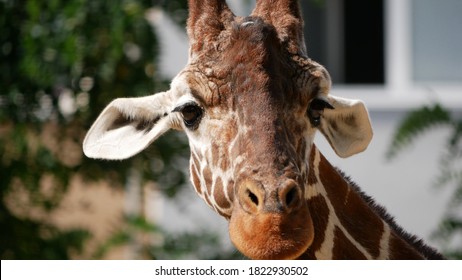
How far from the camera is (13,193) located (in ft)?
22.3

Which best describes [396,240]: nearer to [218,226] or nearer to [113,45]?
[113,45]

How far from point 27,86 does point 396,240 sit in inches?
139

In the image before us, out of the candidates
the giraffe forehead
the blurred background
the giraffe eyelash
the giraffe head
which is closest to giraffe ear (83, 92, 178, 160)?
the giraffe head

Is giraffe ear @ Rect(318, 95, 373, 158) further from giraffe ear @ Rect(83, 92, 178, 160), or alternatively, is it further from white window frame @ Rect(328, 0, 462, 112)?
white window frame @ Rect(328, 0, 462, 112)

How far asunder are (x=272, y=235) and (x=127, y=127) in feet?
3.02

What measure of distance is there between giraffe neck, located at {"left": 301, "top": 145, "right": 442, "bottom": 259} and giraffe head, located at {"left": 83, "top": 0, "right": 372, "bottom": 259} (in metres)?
0.17

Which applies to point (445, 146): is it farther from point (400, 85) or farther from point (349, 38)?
point (349, 38)

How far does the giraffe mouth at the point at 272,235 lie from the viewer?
2799 mm

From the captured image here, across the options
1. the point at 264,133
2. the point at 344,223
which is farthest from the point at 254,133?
the point at 344,223

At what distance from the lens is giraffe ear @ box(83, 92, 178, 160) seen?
137 inches

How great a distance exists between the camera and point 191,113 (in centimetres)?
320

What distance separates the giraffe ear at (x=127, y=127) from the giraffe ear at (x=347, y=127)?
54cm

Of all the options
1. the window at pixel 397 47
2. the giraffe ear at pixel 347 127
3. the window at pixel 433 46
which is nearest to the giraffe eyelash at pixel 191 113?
the giraffe ear at pixel 347 127

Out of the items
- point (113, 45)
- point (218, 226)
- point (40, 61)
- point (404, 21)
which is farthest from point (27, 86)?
point (404, 21)
